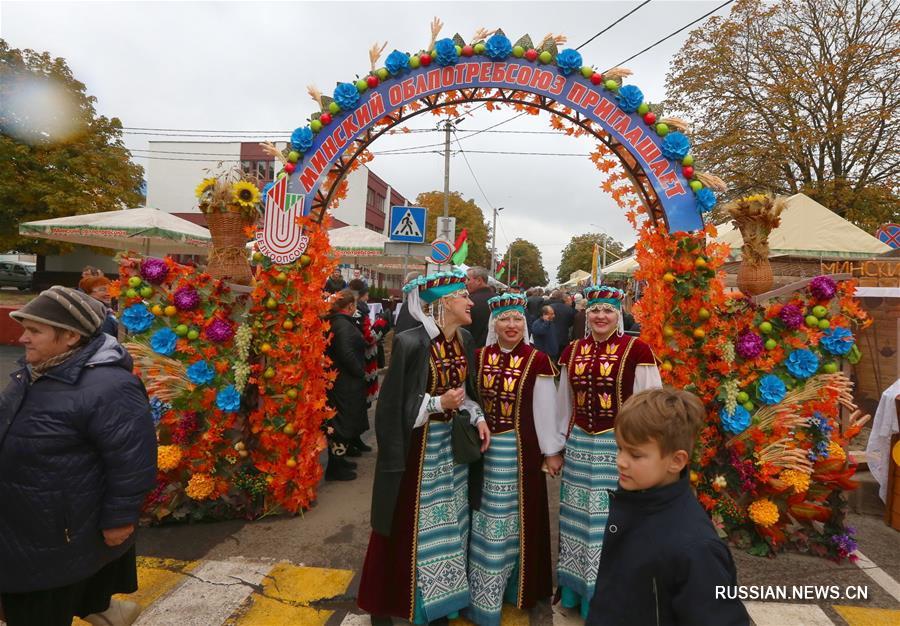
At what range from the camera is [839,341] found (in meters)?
3.94

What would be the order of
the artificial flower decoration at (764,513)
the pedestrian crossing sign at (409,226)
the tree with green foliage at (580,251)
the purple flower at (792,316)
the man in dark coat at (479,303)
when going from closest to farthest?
the artificial flower decoration at (764,513)
the purple flower at (792,316)
the man in dark coat at (479,303)
the pedestrian crossing sign at (409,226)
the tree with green foliage at (580,251)

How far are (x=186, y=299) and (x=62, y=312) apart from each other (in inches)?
79.2

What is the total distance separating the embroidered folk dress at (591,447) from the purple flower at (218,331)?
2813mm

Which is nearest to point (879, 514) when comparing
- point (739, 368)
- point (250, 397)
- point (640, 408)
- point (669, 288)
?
point (739, 368)

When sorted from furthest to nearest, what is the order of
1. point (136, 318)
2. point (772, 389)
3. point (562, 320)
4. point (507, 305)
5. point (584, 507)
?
point (562, 320), point (136, 318), point (772, 389), point (507, 305), point (584, 507)

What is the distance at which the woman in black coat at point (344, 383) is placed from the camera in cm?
546

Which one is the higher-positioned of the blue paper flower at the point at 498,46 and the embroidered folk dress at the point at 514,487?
the blue paper flower at the point at 498,46

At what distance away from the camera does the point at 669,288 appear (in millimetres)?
4273

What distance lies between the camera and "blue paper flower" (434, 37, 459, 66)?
435cm

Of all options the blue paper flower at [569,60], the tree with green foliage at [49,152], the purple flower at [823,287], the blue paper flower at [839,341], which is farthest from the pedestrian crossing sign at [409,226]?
the tree with green foliage at [49,152]

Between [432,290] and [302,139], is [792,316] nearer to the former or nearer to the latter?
[432,290]

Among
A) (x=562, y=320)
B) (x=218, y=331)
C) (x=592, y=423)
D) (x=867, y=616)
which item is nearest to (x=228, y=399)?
(x=218, y=331)

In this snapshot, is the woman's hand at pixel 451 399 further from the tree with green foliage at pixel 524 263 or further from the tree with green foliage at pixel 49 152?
the tree with green foliage at pixel 524 263

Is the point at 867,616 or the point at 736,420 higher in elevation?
the point at 736,420
